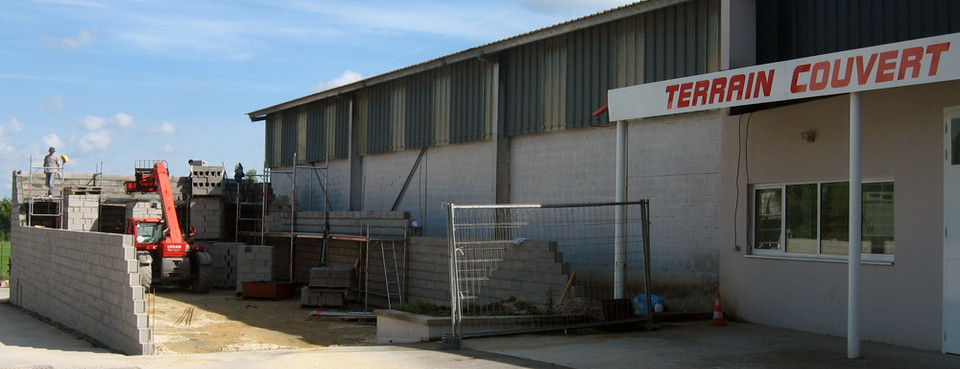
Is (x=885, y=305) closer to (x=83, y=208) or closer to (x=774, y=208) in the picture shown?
(x=774, y=208)

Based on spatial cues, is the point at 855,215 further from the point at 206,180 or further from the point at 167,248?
the point at 206,180

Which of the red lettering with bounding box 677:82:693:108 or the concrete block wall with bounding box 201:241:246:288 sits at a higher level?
the red lettering with bounding box 677:82:693:108

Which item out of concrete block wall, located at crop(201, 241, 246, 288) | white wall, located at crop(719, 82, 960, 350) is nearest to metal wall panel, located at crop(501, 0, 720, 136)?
white wall, located at crop(719, 82, 960, 350)

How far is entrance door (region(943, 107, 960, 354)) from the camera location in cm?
1003

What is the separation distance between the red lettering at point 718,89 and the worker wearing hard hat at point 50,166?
22309 millimetres

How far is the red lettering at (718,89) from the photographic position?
35.7 feet

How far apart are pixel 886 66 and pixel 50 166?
82.1 ft

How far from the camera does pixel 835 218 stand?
12.0m

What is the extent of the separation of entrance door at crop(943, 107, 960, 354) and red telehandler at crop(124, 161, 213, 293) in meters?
19.9

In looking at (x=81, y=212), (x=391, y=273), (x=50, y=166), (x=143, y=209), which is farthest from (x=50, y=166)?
(x=391, y=273)

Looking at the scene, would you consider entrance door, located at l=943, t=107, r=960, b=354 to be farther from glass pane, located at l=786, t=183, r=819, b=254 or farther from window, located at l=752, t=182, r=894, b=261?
glass pane, located at l=786, t=183, r=819, b=254

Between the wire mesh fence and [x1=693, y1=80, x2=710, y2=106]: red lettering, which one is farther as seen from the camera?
the wire mesh fence

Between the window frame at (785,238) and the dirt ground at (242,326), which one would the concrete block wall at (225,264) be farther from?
the window frame at (785,238)

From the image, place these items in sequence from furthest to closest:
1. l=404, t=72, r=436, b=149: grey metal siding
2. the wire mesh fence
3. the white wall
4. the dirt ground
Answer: l=404, t=72, r=436, b=149: grey metal siding < the dirt ground < the wire mesh fence < the white wall
